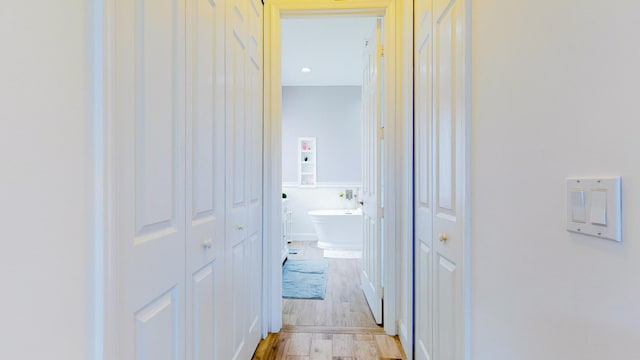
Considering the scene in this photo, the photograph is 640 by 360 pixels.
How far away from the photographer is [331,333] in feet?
7.81

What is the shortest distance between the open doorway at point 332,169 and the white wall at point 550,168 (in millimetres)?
1455

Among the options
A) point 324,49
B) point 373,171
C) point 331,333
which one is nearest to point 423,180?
point 373,171

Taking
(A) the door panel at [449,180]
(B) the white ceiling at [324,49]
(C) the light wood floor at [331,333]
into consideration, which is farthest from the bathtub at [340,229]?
(A) the door panel at [449,180]

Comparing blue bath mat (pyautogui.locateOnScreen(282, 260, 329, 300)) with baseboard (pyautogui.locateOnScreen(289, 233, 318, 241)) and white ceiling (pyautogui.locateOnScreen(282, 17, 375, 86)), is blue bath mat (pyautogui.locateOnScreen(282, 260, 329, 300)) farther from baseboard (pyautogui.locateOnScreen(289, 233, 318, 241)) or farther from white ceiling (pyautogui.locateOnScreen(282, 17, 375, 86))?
white ceiling (pyautogui.locateOnScreen(282, 17, 375, 86))

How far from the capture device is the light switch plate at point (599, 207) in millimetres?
550

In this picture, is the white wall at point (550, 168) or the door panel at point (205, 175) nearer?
the white wall at point (550, 168)

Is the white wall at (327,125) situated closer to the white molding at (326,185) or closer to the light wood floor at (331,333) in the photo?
the white molding at (326,185)

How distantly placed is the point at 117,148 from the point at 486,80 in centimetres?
102

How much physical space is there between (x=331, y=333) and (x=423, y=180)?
1.34m

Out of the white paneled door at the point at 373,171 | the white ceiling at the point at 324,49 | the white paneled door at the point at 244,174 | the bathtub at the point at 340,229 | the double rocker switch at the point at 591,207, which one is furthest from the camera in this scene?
the bathtub at the point at 340,229

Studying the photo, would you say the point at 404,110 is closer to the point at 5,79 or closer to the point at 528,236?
the point at 528,236

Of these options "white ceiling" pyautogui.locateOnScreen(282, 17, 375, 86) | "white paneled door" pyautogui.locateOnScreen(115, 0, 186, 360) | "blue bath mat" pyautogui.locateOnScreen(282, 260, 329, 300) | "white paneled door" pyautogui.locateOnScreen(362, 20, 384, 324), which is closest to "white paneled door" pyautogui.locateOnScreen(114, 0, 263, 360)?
"white paneled door" pyautogui.locateOnScreen(115, 0, 186, 360)

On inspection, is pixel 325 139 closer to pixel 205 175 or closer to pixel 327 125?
pixel 327 125

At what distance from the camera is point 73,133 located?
0.59 metres
